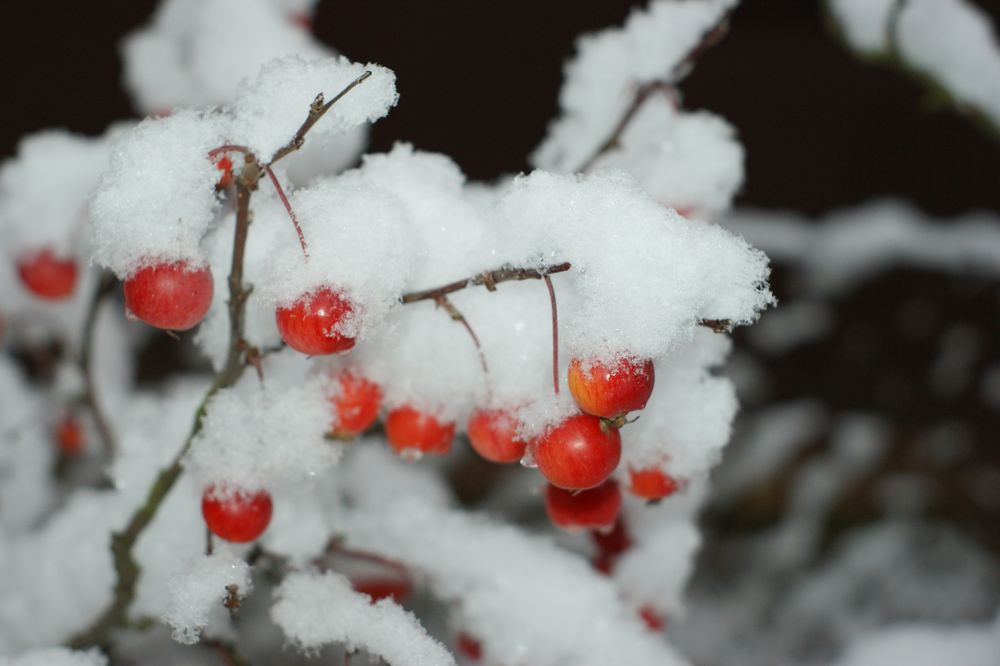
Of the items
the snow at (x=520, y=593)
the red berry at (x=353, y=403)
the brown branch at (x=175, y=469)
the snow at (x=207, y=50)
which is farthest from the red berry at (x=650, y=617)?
the snow at (x=207, y=50)

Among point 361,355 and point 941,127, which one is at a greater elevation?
point 941,127

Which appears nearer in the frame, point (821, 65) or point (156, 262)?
point (156, 262)

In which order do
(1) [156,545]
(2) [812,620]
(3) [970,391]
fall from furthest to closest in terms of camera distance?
(3) [970,391], (2) [812,620], (1) [156,545]

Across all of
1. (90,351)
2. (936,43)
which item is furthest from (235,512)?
(936,43)

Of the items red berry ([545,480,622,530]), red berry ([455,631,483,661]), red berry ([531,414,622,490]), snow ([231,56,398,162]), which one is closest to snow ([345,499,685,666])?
red berry ([455,631,483,661])

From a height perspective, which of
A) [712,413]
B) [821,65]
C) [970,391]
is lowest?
[712,413]

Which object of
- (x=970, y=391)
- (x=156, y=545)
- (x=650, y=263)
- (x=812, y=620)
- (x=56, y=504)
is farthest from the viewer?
(x=970, y=391)

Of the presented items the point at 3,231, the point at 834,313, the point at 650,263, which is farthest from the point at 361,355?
the point at 834,313

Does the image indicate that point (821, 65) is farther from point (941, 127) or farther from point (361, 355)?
point (361, 355)
